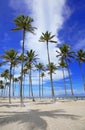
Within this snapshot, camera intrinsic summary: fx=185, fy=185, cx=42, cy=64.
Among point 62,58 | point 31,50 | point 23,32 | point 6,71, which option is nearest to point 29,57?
point 31,50

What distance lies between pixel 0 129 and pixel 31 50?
37651 mm

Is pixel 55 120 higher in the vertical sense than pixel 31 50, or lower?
lower

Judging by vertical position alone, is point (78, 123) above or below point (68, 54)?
below

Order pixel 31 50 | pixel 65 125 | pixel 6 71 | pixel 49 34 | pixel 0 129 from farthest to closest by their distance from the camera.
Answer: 1. pixel 6 71
2. pixel 31 50
3. pixel 49 34
4. pixel 65 125
5. pixel 0 129

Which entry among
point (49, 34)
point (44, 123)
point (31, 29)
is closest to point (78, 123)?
point (44, 123)

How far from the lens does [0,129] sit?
42.3 feet

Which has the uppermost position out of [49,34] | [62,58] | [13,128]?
[49,34]

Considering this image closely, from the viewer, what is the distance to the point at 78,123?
14266 mm

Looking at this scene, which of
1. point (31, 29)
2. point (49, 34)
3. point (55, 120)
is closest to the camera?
point (55, 120)

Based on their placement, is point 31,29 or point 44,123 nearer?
point 44,123

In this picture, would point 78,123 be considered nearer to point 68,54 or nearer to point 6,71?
point 68,54

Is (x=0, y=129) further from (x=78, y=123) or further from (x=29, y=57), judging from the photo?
(x=29, y=57)

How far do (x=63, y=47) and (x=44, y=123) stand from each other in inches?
1468

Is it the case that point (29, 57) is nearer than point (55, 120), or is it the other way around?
point (55, 120)
